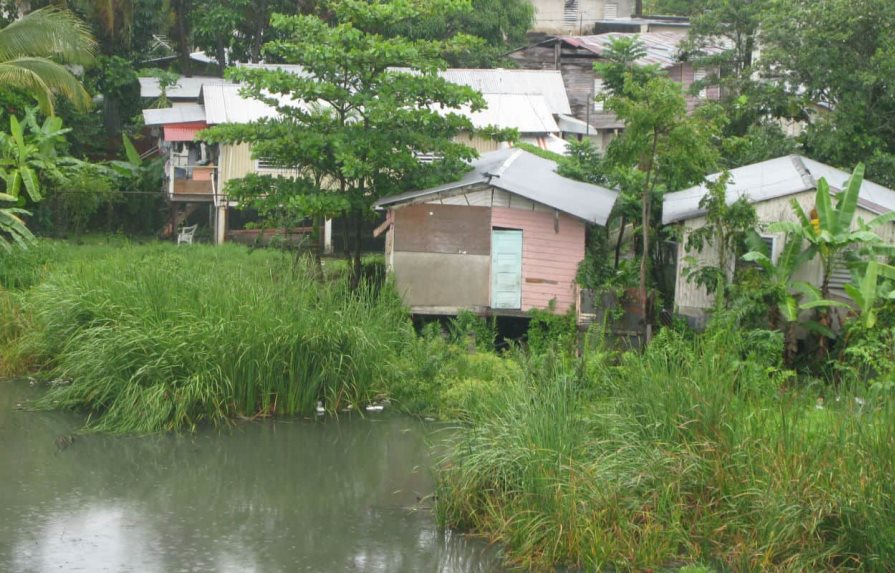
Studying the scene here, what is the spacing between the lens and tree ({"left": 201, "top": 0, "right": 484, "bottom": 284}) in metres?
14.0

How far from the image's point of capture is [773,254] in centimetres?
1270

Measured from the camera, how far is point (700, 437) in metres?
7.66

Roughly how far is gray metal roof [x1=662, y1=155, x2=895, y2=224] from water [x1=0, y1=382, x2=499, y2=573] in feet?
16.3

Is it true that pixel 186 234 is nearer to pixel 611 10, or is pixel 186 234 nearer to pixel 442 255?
pixel 442 255

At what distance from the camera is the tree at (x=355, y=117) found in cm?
1395

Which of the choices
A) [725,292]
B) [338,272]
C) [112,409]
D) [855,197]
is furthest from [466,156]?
[112,409]

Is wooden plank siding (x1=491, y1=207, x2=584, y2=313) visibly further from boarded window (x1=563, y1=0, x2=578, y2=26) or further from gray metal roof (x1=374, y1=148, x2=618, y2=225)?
boarded window (x1=563, y1=0, x2=578, y2=26)

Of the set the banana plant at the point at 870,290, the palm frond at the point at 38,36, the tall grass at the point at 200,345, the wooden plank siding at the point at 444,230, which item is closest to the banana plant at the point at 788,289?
the banana plant at the point at 870,290

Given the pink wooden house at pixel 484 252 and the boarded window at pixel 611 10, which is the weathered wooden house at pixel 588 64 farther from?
the pink wooden house at pixel 484 252

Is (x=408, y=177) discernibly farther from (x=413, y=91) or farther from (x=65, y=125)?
(x=65, y=125)

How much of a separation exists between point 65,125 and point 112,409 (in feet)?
45.4

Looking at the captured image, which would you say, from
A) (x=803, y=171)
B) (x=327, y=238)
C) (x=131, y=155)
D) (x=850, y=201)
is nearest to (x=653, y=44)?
(x=327, y=238)

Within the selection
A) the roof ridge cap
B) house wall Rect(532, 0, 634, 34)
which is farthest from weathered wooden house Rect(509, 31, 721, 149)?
the roof ridge cap

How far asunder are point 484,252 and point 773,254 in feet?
11.8
